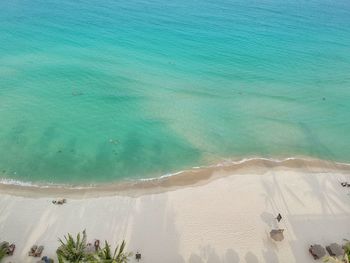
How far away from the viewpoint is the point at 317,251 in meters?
25.8

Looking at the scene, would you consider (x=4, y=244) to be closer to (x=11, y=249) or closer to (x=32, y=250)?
(x=11, y=249)

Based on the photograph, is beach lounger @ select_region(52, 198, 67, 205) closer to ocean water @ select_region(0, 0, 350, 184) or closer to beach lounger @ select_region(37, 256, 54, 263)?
ocean water @ select_region(0, 0, 350, 184)

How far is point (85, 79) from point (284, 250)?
40667 mm

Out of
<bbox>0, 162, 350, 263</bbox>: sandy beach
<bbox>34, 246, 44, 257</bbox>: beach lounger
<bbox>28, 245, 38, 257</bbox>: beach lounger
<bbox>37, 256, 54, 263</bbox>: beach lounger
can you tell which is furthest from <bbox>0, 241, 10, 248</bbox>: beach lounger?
<bbox>37, 256, 54, 263</bbox>: beach lounger

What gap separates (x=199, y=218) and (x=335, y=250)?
453 inches

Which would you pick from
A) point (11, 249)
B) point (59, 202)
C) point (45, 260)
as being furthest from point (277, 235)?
point (11, 249)

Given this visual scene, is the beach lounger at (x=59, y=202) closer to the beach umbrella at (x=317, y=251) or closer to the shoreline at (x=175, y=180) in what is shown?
the shoreline at (x=175, y=180)

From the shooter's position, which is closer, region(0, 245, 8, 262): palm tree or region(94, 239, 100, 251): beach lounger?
region(0, 245, 8, 262): palm tree

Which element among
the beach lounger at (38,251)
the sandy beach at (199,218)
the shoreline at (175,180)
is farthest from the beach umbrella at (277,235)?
the beach lounger at (38,251)

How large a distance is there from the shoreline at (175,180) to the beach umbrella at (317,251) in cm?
1073

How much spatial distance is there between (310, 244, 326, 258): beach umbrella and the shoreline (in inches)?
422

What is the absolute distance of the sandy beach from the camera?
26.2 meters

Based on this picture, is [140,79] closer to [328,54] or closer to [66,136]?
[66,136]

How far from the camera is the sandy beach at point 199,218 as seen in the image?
86.0 feet
